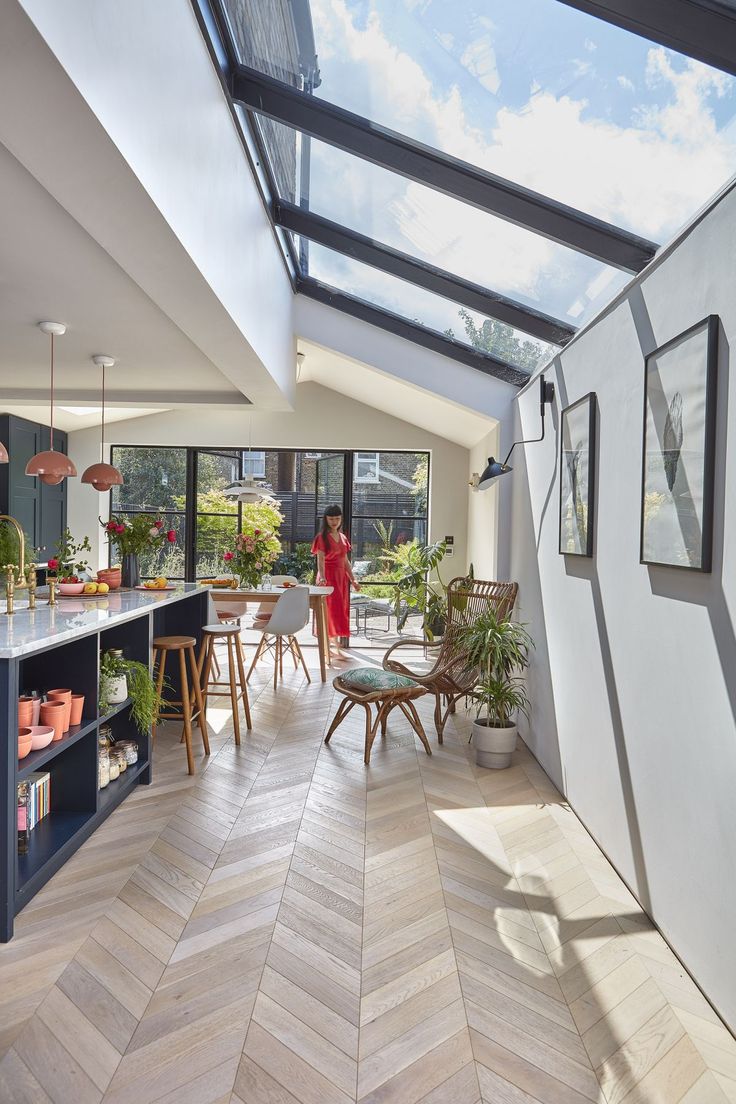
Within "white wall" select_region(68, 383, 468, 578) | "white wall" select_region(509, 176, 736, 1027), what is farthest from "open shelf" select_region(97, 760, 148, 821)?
"white wall" select_region(68, 383, 468, 578)

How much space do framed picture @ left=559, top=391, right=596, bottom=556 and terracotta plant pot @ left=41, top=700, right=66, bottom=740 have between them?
2.33 metres

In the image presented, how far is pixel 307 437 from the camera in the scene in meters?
8.11

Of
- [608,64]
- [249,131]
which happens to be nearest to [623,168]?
[608,64]

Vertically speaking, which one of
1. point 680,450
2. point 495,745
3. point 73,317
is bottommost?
point 495,745

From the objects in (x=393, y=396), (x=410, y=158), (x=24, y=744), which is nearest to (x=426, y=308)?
(x=410, y=158)

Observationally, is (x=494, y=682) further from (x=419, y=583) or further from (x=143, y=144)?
(x=419, y=583)

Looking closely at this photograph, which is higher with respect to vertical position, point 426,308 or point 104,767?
point 426,308

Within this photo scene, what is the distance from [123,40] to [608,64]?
1476mm

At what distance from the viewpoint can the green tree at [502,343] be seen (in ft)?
15.0

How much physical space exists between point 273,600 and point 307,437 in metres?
2.64

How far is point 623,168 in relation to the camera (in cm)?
258

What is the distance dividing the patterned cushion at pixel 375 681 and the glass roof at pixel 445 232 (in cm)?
225

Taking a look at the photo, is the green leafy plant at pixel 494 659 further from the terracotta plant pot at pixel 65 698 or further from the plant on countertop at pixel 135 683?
the terracotta plant pot at pixel 65 698

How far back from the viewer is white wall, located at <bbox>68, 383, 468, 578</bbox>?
26.0 feet
